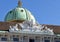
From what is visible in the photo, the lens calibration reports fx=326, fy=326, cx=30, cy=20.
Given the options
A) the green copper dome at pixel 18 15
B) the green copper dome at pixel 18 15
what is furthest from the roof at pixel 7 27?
the green copper dome at pixel 18 15

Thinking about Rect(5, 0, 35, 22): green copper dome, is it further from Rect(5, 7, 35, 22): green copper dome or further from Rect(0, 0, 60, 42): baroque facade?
Rect(0, 0, 60, 42): baroque facade

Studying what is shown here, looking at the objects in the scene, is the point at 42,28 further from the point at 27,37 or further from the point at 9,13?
the point at 9,13

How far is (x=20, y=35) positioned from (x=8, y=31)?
2.02 meters

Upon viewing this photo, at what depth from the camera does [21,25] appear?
2041 inches

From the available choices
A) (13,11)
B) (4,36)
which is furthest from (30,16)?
(4,36)

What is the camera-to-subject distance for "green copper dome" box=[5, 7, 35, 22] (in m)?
59.4

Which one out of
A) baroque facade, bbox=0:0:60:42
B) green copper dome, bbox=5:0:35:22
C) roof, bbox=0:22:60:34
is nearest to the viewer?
baroque facade, bbox=0:0:60:42

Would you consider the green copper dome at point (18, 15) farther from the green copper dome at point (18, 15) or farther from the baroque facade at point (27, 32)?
the baroque facade at point (27, 32)

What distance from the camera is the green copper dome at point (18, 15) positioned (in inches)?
2340

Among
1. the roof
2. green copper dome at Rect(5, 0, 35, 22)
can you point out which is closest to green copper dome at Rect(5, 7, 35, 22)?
green copper dome at Rect(5, 0, 35, 22)

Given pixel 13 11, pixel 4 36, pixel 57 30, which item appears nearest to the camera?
pixel 4 36

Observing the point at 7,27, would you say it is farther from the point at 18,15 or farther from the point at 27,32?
the point at 18,15

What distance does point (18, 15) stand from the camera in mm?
59906

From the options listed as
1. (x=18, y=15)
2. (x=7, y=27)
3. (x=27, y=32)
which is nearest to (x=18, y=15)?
(x=18, y=15)
